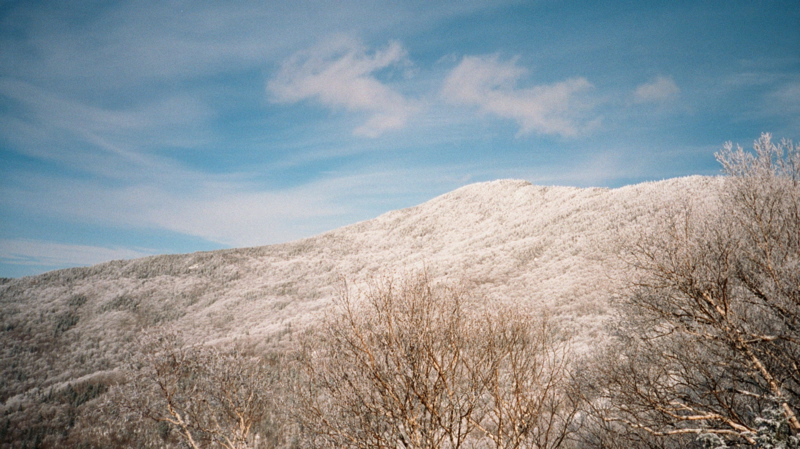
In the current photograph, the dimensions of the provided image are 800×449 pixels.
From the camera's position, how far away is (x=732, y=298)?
36.6 feet

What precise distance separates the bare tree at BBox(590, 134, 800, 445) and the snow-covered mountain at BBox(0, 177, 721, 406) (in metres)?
7.76

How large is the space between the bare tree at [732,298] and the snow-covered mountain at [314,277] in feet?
25.5

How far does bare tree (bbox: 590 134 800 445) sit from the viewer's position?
977 cm

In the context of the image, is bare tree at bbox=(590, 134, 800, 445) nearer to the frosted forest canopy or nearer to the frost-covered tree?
the frosted forest canopy

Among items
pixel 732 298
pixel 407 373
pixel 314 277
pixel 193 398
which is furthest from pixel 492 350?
Answer: pixel 314 277

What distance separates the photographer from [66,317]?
50750 mm

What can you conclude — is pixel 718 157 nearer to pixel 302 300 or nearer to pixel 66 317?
pixel 302 300

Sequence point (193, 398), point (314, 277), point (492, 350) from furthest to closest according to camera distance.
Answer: point (314, 277) < point (193, 398) < point (492, 350)

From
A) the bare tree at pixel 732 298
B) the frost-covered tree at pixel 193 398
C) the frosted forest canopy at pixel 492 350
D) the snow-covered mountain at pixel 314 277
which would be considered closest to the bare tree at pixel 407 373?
the frosted forest canopy at pixel 492 350

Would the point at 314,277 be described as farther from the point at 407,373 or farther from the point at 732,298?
the point at 732,298

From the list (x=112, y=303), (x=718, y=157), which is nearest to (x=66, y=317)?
(x=112, y=303)

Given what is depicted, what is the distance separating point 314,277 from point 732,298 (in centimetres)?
6349

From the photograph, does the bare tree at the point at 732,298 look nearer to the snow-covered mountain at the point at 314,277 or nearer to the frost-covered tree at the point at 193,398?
the snow-covered mountain at the point at 314,277

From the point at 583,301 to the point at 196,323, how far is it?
53835 millimetres
